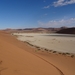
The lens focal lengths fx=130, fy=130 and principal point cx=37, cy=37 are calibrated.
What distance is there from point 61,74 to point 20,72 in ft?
7.77

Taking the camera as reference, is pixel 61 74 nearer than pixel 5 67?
No

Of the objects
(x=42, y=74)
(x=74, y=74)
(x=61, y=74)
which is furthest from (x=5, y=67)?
(x=74, y=74)

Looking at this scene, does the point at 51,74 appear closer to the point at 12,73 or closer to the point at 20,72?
the point at 20,72

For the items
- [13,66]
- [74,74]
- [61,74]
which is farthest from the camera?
[74,74]

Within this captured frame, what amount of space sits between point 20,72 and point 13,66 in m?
0.63

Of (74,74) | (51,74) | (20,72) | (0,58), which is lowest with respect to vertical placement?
(74,74)

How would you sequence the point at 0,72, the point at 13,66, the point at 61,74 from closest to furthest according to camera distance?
1. the point at 0,72
2. the point at 13,66
3. the point at 61,74

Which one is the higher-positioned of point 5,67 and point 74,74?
point 5,67

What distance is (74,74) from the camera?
26.2 ft

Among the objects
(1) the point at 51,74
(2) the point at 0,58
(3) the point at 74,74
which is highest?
(2) the point at 0,58

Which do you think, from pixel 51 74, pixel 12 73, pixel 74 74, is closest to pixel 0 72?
pixel 12 73

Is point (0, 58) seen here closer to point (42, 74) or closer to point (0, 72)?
point (0, 72)

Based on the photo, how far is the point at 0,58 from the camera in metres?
7.04

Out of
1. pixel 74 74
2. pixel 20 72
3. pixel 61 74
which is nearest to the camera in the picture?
pixel 20 72
